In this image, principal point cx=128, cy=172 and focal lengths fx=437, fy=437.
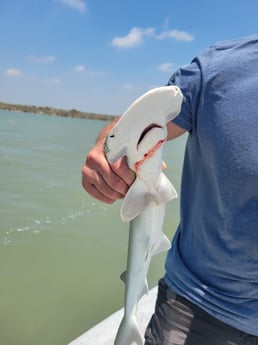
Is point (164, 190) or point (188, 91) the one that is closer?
point (164, 190)

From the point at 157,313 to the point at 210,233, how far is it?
48 centimetres

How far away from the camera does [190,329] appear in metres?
1.86

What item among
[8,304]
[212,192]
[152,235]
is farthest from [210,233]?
[8,304]

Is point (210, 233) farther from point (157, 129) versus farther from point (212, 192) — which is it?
point (157, 129)

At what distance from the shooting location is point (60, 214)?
28.9 ft

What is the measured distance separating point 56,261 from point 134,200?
4.97 m

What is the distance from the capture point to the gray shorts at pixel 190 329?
6.03 ft

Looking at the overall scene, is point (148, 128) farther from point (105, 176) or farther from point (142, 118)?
point (105, 176)

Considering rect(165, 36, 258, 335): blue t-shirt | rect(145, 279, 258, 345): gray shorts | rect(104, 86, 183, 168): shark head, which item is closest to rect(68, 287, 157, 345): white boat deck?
rect(145, 279, 258, 345): gray shorts

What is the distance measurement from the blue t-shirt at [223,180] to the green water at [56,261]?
9.44 ft

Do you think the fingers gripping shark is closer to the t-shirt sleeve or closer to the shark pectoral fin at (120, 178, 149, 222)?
the shark pectoral fin at (120, 178, 149, 222)

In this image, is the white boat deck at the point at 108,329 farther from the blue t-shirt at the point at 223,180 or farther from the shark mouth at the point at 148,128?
the shark mouth at the point at 148,128

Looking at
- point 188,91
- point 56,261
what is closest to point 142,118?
point 188,91

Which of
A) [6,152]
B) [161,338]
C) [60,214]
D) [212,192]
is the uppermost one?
[212,192]
